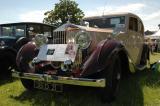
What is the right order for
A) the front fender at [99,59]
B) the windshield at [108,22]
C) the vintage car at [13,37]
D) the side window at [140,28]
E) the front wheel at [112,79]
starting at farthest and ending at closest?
the side window at [140,28] → the vintage car at [13,37] → the windshield at [108,22] → the front wheel at [112,79] → the front fender at [99,59]

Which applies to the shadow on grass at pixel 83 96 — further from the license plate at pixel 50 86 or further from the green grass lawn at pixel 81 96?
the license plate at pixel 50 86

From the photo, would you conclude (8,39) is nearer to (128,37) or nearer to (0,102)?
(0,102)


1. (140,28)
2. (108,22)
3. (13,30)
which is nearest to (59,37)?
(108,22)

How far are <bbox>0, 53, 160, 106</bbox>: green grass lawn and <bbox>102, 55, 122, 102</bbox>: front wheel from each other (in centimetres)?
18

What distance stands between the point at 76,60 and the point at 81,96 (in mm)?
943

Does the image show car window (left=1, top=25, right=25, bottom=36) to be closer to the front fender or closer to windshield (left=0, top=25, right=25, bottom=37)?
windshield (left=0, top=25, right=25, bottom=37)

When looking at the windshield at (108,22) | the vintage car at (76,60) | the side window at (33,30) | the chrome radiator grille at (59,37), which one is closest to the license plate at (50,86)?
the vintage car at (76,60)

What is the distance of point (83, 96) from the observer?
5.58 metres

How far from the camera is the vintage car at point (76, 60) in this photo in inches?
186

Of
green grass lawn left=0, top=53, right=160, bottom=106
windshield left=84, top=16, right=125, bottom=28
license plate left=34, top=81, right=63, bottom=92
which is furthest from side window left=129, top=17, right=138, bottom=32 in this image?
license plate left=34, top=81, right=63, bottom=92

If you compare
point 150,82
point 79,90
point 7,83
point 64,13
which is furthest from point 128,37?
point 64,13

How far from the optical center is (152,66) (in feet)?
28.4

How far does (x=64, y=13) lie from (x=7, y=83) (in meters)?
26.4

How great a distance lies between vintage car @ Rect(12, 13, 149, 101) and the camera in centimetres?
471
